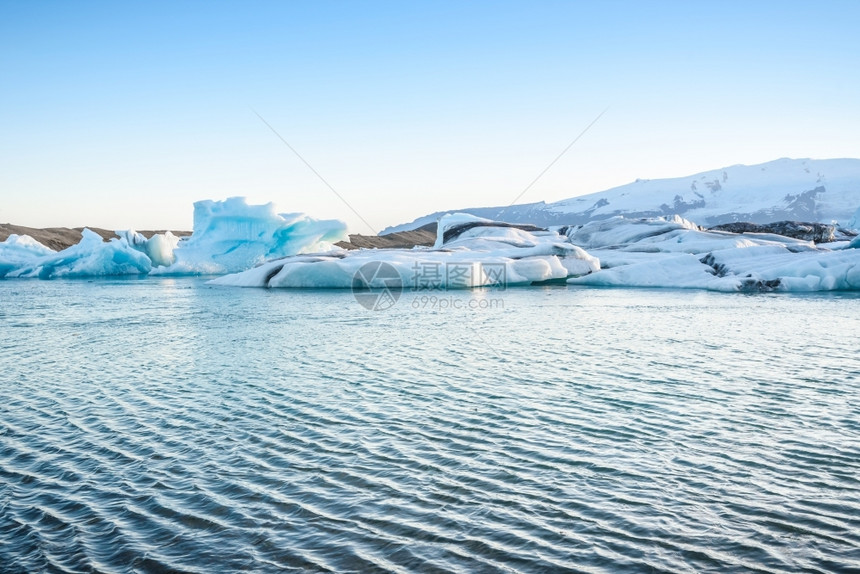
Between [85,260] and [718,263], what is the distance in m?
29.2

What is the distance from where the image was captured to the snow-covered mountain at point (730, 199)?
116m

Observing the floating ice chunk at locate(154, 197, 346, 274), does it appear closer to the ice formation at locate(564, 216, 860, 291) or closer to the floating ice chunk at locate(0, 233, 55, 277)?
the floating ice chunk at locate(0, 233, 55, 277)

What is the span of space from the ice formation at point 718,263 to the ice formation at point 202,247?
41.1ft

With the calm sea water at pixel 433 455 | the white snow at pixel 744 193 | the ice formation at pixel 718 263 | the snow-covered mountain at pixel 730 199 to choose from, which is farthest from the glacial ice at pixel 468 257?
the white snow at pixel 744 193

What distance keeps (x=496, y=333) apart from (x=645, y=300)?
8.28 m

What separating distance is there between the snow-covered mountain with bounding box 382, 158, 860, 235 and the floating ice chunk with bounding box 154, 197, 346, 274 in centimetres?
7655

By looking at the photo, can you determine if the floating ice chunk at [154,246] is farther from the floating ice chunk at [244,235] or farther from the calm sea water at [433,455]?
the calm sea water at [433,455]

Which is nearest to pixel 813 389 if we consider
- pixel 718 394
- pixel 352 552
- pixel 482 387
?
pixel 718 394

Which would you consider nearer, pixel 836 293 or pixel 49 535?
pixel 49 535

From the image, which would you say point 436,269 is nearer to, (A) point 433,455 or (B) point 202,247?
(B) point 202,247

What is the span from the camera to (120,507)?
4035 millimetres

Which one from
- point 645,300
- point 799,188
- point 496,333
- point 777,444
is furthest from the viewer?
point 799,188

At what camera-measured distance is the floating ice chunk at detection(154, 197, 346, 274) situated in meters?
30.7

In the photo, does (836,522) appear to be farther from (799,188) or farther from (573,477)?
(799,188)
